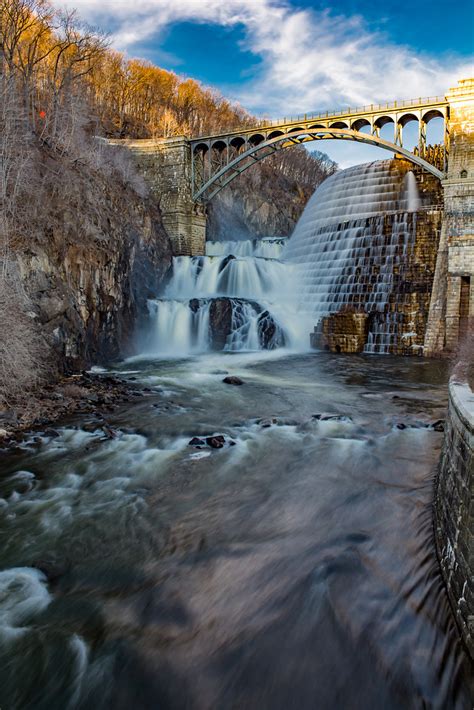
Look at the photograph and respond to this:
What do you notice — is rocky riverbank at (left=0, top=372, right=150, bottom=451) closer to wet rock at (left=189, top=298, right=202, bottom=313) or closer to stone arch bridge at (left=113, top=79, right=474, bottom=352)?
wet rock at (left=189, top=298, right=202, bottom=313)

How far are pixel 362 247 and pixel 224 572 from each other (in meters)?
18.7

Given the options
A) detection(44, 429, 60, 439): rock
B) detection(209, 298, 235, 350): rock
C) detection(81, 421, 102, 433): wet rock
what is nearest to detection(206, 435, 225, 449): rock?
detection(81, 421, 102, 433): wet rock

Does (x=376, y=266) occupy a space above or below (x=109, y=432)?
above

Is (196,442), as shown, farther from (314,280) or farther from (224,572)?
(314,280)

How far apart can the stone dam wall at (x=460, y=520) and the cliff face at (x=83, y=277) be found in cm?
1001

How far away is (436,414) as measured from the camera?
9.76 m

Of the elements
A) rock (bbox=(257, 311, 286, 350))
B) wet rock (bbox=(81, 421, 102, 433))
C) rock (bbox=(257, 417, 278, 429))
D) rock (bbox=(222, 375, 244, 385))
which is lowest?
wet rock (bbox=(81, 421, 102, 433))

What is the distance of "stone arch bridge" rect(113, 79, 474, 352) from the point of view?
1859 cm

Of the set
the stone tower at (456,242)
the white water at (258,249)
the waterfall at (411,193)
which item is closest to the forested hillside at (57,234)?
the white water at (258,249)

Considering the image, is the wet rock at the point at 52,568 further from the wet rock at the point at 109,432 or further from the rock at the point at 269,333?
the rock at the point at 269,333

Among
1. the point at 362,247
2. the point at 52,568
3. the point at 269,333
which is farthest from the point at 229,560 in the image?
the point at 362,247

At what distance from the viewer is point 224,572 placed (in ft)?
14.9

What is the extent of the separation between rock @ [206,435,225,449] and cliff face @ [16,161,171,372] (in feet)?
18.6

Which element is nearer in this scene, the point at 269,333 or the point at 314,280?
the point at 269,333
